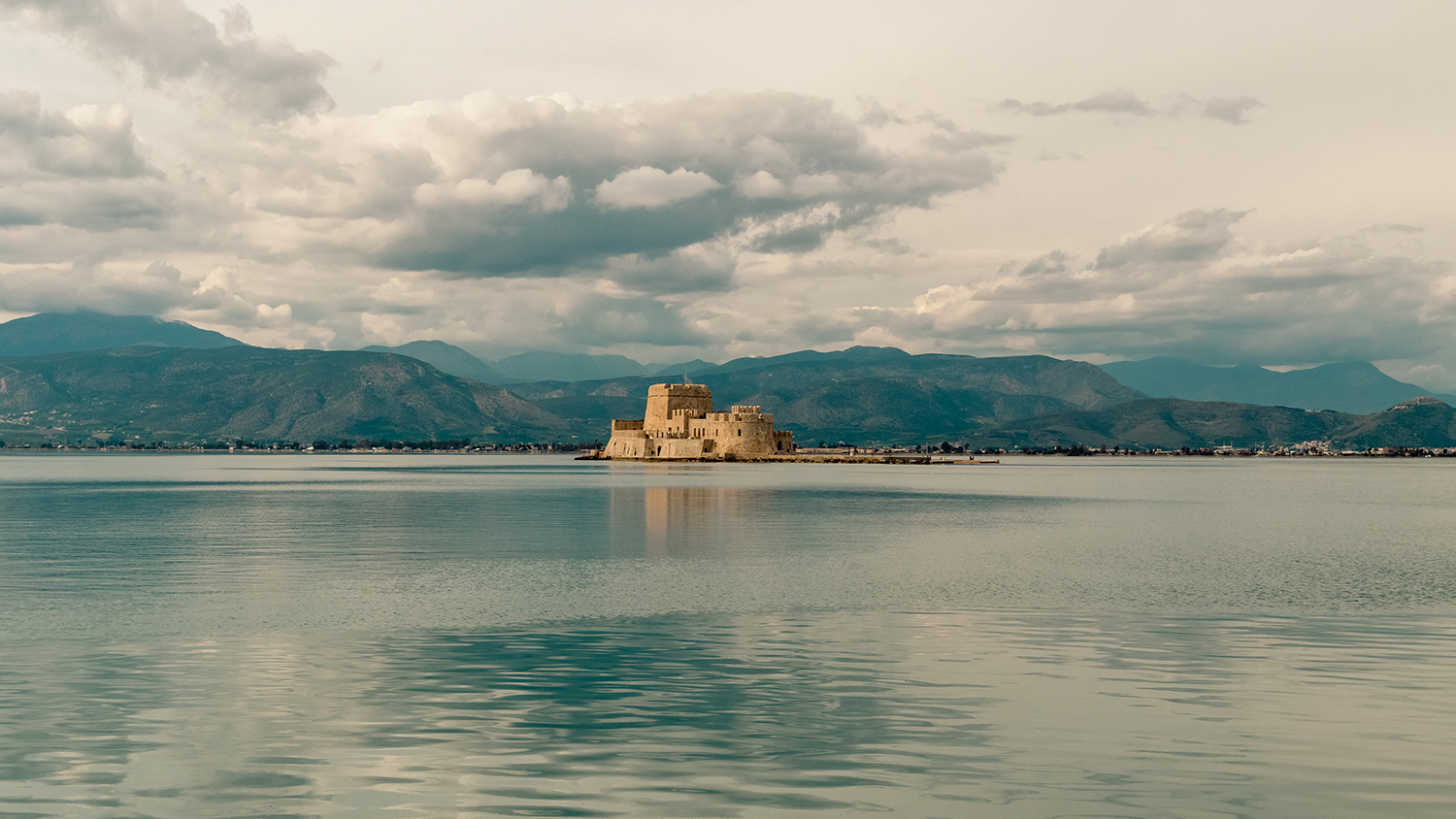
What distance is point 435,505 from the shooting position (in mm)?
84375

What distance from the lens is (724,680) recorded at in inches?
848

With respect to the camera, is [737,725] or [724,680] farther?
[724,680]

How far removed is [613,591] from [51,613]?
49.8 feet

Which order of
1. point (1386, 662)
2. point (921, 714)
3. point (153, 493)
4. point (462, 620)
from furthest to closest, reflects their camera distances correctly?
point (153, 493)
point (462, 620)
point (1386, 662)
point (921, 714)

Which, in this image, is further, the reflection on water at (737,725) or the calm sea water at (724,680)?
the calm sea water at (724,680)

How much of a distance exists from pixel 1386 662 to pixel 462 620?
2112cm

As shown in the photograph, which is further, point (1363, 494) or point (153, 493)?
point (1363, 494)

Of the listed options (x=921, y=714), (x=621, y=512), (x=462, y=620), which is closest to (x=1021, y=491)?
(x=621, y=512)

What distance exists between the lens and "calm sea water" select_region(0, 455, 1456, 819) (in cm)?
1472

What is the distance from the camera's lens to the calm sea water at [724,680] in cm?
1472

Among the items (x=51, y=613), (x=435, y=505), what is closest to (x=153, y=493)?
(x=435, y=505)

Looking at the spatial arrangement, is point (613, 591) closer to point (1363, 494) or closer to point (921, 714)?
point (921, 714)

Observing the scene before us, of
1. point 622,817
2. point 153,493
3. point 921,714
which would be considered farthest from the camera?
point 153,493

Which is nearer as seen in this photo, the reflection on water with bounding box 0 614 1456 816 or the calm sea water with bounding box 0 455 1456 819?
the reflection on water with bounding box 0 614 1456 816
